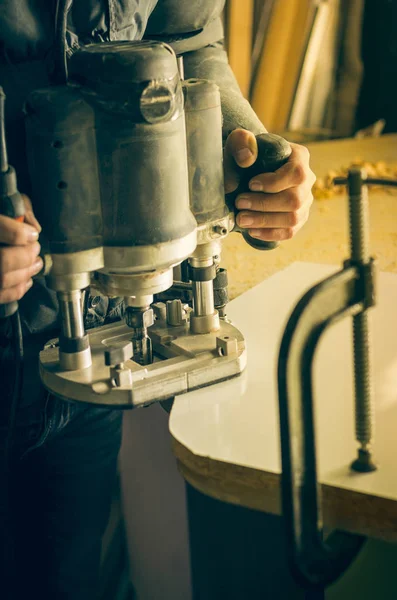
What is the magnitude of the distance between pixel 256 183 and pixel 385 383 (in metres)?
0.29

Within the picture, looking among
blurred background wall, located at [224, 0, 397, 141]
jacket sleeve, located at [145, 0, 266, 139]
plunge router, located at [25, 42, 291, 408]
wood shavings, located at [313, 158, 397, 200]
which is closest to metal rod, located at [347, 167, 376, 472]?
plunge router, located at [25, 42, 291, 408]

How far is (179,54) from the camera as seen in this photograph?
119 centimetres

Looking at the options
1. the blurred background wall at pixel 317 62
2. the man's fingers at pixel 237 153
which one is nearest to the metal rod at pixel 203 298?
the man's fingers at pixel 237 153

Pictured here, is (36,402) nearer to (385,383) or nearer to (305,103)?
(385,383)

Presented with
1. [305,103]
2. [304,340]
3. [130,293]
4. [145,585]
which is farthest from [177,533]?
[305,103]

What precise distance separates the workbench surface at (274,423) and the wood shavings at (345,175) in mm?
522

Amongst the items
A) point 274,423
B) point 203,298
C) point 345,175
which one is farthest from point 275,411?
point 345,175

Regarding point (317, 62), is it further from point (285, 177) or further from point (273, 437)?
point (273, 437)

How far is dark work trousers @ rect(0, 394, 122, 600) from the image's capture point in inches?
46.3

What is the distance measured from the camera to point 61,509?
1.22m

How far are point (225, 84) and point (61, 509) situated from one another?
2.36 feet

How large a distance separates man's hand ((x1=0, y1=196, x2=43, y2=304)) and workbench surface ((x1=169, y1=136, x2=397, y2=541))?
238mm

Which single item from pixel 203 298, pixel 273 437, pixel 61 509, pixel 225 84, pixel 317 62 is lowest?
pixel 61 509

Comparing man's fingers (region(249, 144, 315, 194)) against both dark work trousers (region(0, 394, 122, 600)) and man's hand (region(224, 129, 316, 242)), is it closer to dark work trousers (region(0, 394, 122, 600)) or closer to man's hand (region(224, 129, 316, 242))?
man's hand (region(224, 129, 316, 242))
